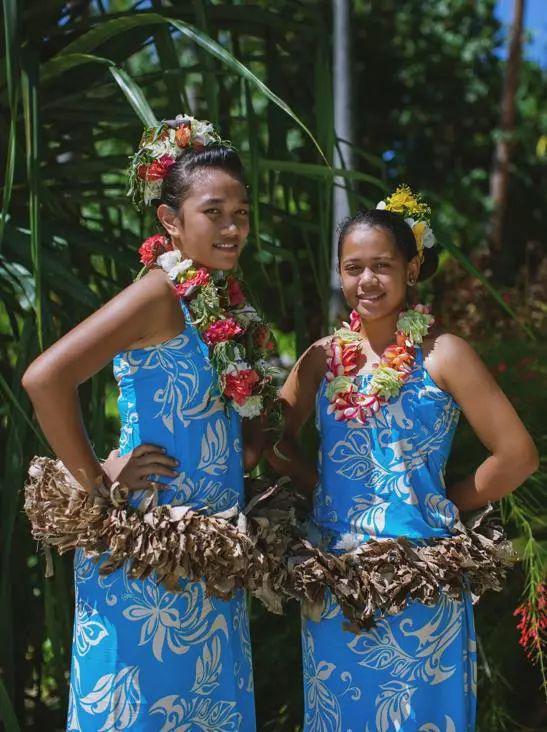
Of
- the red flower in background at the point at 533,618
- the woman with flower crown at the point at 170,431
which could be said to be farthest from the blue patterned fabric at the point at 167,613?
the red flower in background at the point at 533,618

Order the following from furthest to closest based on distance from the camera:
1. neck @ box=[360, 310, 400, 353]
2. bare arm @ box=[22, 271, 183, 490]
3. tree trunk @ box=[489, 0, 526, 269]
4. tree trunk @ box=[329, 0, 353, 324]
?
tree trunk @ box=[489, 0, 526, 269], tree trunk @ box=[329, 0, 353, 324], neck @ box=[360, 310, 400, 353], bare arm @ box=[22, 271, 183, 490]

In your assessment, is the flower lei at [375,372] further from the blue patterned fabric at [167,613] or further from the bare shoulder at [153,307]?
the bare shoulder at [153,307]

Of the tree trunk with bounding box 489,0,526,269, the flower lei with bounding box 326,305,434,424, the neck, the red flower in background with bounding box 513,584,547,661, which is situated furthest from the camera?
the tree trunk with bounding box 489,0,526,269

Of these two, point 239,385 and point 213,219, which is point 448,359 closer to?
point 239,385

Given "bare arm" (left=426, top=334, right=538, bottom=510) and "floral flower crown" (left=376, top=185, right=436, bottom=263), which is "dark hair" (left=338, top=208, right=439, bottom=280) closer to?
"floral flower crown" (left=376, top=185, right=436, bottom=263)

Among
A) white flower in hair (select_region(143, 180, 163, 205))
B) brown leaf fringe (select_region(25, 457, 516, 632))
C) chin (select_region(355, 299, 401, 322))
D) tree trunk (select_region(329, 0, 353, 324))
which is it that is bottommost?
brown leaf fringe (select_region(25, 457, 516, 632))

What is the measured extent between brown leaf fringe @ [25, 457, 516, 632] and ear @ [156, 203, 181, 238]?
1.71 feet

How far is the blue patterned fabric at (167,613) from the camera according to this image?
1.90 metres

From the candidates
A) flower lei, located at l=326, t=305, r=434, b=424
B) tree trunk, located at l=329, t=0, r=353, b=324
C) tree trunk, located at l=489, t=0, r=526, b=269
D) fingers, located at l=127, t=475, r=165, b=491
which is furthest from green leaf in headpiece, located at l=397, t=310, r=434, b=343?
tree trunk, located at l=489, t=0, r=526, b=269

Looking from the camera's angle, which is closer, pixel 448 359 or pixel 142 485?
pixel 142 485

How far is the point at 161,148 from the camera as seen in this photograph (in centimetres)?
206

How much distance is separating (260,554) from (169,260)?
0.59 m

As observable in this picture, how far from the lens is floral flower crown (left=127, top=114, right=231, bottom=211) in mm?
2055

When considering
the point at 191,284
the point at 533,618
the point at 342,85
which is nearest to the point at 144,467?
the point at 191,284
